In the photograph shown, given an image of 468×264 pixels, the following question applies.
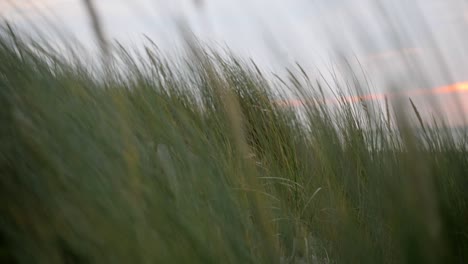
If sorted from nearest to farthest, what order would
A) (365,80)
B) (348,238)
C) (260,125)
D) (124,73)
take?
1. (348,238)
2. (365,80)
3. (124,73)
4. (260,125)

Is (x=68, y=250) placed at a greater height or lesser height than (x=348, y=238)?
greater

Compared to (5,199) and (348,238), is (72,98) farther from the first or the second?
(348,238)

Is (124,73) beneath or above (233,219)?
above

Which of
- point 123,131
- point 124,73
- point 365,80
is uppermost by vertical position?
point 124,73

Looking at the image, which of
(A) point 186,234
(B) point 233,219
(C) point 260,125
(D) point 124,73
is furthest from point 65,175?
(C) point 260,125

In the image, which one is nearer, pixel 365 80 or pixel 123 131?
pixel 123 131

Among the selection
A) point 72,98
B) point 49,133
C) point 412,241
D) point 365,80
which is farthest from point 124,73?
point 412,241

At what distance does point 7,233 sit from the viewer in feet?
2.58

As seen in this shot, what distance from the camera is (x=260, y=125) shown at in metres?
2.79

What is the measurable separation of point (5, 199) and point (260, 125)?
6.67 feet

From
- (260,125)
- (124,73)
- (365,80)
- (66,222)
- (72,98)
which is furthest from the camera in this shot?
(260,125)

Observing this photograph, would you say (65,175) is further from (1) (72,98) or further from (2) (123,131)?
(1) (72,98)

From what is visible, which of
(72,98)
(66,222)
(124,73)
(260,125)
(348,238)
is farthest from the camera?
(260,125)

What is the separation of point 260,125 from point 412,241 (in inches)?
78.5
